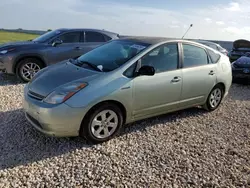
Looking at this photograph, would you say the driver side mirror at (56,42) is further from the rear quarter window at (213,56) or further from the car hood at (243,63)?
the car hood at (243,63)

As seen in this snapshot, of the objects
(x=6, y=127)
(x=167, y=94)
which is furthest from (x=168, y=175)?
(x=6, y=127)

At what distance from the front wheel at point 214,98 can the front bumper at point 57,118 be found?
3085 millimetres

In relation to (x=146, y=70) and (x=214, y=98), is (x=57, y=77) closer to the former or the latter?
(x=146, y=70)

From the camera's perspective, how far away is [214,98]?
580 cm

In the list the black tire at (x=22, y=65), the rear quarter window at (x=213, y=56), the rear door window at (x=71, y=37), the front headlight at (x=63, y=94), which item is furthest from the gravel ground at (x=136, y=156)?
the rear door window at (x=71, y=37)

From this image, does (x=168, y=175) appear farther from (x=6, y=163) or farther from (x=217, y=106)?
(x=217, y=106)

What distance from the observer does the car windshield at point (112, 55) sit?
14.2 feet

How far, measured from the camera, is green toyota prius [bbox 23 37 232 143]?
3.68 metres

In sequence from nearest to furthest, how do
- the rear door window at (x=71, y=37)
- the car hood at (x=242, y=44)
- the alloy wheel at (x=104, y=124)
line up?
the alloy wheel at (x=104, y=124)
the rear door window at (x=71, y=37)
the car hood at (x=242, y=44)

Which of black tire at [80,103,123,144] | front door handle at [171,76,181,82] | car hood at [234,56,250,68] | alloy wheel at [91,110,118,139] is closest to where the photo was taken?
black tire at [80,103,123,144]

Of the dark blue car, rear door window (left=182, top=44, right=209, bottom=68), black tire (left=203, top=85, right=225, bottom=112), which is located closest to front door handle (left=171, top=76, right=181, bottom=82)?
rear door window (left=182, top=44, right=209, bottom=68)

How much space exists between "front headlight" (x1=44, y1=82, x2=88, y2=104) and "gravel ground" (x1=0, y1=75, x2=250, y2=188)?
0.71m

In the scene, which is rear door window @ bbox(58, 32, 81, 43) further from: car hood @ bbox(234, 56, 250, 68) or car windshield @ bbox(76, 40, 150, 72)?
car hood @ bbox(234, 56, 250, 68)

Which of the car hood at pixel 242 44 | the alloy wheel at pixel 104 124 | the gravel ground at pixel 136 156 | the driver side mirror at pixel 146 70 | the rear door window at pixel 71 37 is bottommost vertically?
the gravel ground at pixel 136 156
